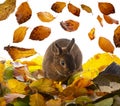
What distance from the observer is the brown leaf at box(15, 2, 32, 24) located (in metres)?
0.76

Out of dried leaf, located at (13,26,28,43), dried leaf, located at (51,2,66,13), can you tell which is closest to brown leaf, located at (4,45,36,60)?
dried leaf, located at (13,26,28,43)

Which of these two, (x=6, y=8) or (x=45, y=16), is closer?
(x=6, y=8)

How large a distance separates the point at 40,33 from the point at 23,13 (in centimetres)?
7

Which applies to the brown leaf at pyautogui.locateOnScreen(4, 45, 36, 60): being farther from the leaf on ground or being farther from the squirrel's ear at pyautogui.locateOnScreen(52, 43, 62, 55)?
the leaf on ground

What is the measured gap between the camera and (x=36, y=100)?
551mm

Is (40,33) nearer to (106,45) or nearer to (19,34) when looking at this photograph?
(19,34)

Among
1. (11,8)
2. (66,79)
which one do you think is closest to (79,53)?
(66,79)

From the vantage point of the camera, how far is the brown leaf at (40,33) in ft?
2.61

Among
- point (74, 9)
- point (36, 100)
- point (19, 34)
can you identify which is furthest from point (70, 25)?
point (36, 100)

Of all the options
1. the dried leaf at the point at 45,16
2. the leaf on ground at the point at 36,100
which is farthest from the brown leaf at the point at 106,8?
the leaf on ground at the point at 36,100

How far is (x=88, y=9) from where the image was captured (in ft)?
2.72

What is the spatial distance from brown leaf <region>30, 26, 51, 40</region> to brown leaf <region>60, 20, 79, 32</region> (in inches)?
1.9

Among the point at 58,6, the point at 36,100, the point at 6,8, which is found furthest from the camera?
the point at 58,6

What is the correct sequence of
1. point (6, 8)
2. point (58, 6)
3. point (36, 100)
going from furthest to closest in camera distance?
1. point (58, 6)
2. point (6, 8)
3. point (36, 100)
